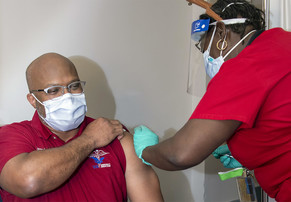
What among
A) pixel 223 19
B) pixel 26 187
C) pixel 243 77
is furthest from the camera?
pixel 223 19

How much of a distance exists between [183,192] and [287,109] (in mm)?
1713

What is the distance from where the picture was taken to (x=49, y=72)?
1.50 metres

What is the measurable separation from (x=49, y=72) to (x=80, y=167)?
49 centimetres

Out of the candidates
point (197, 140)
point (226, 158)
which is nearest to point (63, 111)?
point (197, 140)

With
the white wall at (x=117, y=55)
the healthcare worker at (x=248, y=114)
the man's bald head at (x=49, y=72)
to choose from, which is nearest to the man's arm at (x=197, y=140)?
the healthcare worker at (x=248, y=114)

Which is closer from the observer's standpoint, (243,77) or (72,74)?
(243,77)

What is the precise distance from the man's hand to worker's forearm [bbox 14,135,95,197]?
5.3 inches

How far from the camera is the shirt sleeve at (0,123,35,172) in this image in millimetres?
1261

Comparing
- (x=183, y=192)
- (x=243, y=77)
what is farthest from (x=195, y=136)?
(x=183, y=192)

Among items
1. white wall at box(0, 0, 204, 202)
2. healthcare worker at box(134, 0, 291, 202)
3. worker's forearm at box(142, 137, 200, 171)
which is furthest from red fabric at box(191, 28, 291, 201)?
white wall at box(0, 0, 204, 202)

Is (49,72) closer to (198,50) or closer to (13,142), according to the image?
(13,142)

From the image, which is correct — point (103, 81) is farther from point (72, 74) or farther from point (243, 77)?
point (243, 77)

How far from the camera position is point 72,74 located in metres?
1.56

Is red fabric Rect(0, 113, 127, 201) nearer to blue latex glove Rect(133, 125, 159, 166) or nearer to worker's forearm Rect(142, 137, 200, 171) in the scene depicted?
blue latex glove Rect(133, 125, 159, 166)
